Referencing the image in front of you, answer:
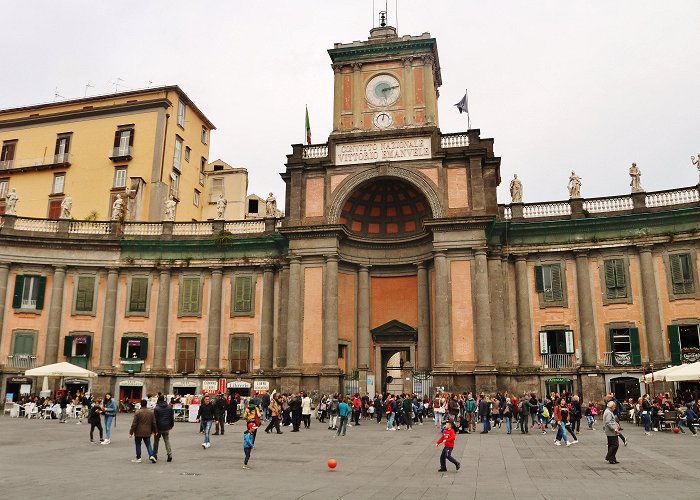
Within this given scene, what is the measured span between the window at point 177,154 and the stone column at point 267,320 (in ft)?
58.6

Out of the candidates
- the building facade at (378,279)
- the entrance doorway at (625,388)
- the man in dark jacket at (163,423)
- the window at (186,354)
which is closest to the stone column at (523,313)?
the building facade at (378,279)

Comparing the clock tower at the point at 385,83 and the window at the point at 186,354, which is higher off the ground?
the clock tower at the point at 385,83

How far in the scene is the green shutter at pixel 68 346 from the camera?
1558 inches

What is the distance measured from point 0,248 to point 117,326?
29.6ft

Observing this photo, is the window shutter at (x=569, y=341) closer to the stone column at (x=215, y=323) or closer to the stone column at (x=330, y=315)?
the stone column at (x=330, y=315)

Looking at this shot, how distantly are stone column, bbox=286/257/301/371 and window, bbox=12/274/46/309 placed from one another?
16.5 metres

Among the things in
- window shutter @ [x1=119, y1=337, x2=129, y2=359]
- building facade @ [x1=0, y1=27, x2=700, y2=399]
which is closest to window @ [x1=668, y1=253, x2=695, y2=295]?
building facade @ [x1=0, y1=27, x2=700, y2=399]

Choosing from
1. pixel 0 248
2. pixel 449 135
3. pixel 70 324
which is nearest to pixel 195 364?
pixel 70 324

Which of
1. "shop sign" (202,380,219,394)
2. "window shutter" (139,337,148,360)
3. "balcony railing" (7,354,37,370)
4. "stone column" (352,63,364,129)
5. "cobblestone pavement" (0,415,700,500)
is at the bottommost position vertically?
"cobblestone pavement" (0,415,700,500)

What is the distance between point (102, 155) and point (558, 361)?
128 feet

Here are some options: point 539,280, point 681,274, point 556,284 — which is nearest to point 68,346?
point 539,280

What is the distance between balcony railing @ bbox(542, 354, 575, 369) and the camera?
34906mm

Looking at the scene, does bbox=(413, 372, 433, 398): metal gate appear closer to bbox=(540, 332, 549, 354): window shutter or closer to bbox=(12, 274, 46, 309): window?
bbox=(540, 332, 549, 354): window shutter

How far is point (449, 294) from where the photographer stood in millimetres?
35281
